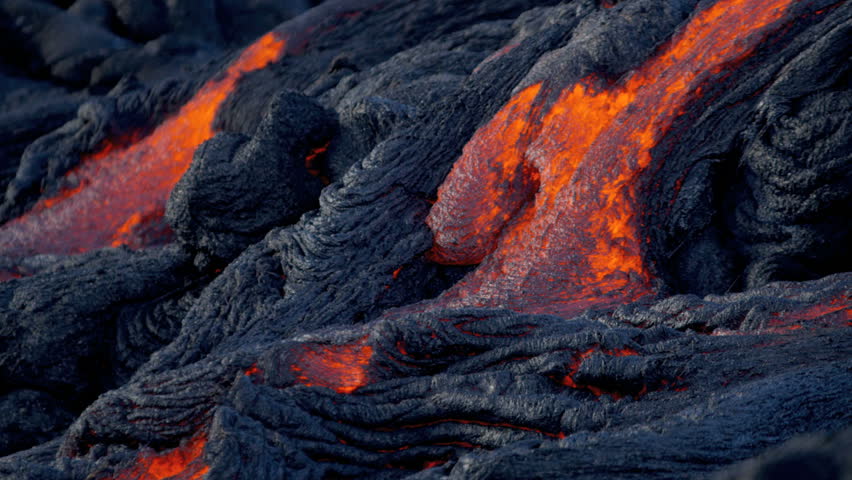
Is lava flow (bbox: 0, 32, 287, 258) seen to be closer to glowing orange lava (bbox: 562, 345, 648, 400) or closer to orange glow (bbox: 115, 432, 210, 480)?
orange glow (bbox: 115, 432, 210, 480)

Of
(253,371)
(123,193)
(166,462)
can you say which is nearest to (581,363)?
(253,371)

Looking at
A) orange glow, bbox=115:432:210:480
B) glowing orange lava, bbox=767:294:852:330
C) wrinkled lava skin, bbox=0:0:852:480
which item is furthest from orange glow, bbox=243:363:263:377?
glowing orange lava, bbox=767:294:852:330

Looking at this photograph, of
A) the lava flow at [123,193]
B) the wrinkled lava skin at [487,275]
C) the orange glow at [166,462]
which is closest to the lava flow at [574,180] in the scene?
the wrinkled lava skin at [487,275]

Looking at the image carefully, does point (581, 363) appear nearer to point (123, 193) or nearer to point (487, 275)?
point (487, 275)

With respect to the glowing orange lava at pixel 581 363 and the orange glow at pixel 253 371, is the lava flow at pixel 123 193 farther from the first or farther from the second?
the glowing orange lava at pixel 581 363

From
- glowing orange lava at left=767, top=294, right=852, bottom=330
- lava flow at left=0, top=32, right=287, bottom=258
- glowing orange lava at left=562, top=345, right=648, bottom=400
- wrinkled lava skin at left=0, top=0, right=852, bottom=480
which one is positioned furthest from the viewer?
lava flow at left=0, top=32, right=287, bottom=258

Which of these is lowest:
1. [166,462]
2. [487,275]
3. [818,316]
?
[818,316]
